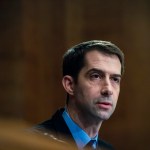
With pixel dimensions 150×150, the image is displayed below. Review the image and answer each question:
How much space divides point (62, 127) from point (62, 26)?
1117 millimetres

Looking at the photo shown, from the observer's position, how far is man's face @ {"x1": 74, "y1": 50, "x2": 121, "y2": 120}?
3.25ft

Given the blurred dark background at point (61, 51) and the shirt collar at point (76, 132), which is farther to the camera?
the blurred dark background at point (61, 51)

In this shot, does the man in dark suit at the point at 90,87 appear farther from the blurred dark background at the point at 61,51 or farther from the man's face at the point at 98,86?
the blurred dark background at the point at 61,51

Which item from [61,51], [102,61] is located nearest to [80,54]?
[102,61]

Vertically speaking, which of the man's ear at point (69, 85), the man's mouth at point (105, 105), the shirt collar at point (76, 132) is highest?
the man's ear at point (69, 85)

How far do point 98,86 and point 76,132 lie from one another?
0.44 ft

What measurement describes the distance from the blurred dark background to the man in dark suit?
0.52 metres

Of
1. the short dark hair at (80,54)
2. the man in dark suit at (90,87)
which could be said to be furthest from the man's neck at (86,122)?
the short dark hair at (80,54)

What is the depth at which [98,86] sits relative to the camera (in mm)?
1010

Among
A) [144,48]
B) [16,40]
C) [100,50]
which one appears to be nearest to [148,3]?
[144,48]

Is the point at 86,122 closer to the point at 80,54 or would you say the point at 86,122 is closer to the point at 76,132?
the point at 76,132

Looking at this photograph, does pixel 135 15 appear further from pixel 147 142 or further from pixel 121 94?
pixel 147 142

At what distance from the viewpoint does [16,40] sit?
5.73 ft

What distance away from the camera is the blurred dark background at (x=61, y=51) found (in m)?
1.70
